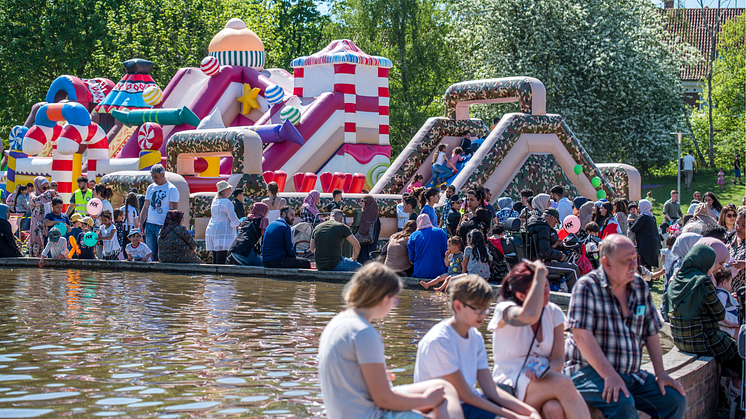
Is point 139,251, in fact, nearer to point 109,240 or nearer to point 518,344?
point 109,240

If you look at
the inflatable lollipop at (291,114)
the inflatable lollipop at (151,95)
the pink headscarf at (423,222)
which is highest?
the inflatable lollipop at (151,95)

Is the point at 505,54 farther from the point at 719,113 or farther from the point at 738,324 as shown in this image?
the point at 738,324

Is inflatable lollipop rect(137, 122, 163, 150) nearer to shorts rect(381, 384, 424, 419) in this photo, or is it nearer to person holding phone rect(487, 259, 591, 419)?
person holding phone rect(487, 259, 591, 419)

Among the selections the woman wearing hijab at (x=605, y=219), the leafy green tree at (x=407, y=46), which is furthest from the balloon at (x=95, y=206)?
the leafy green tree at (x=407, y=46)

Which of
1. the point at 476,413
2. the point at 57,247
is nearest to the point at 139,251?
the point at 57,247

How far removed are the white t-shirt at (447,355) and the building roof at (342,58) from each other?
58.4 feet

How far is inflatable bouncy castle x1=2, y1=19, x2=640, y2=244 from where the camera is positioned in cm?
1588

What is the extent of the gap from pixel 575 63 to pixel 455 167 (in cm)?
1597

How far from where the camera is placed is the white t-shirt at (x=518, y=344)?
4.22m

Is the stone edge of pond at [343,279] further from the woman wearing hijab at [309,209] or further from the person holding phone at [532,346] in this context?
the woman wearing hijab at [309,209]

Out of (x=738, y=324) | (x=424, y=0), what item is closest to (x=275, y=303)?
(x=738, y=324)

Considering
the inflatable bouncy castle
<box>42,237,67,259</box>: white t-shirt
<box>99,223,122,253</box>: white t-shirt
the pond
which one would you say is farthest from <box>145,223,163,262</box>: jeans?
the pond

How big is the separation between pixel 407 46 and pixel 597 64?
10.7 meters

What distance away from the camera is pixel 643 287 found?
4.57 metres
